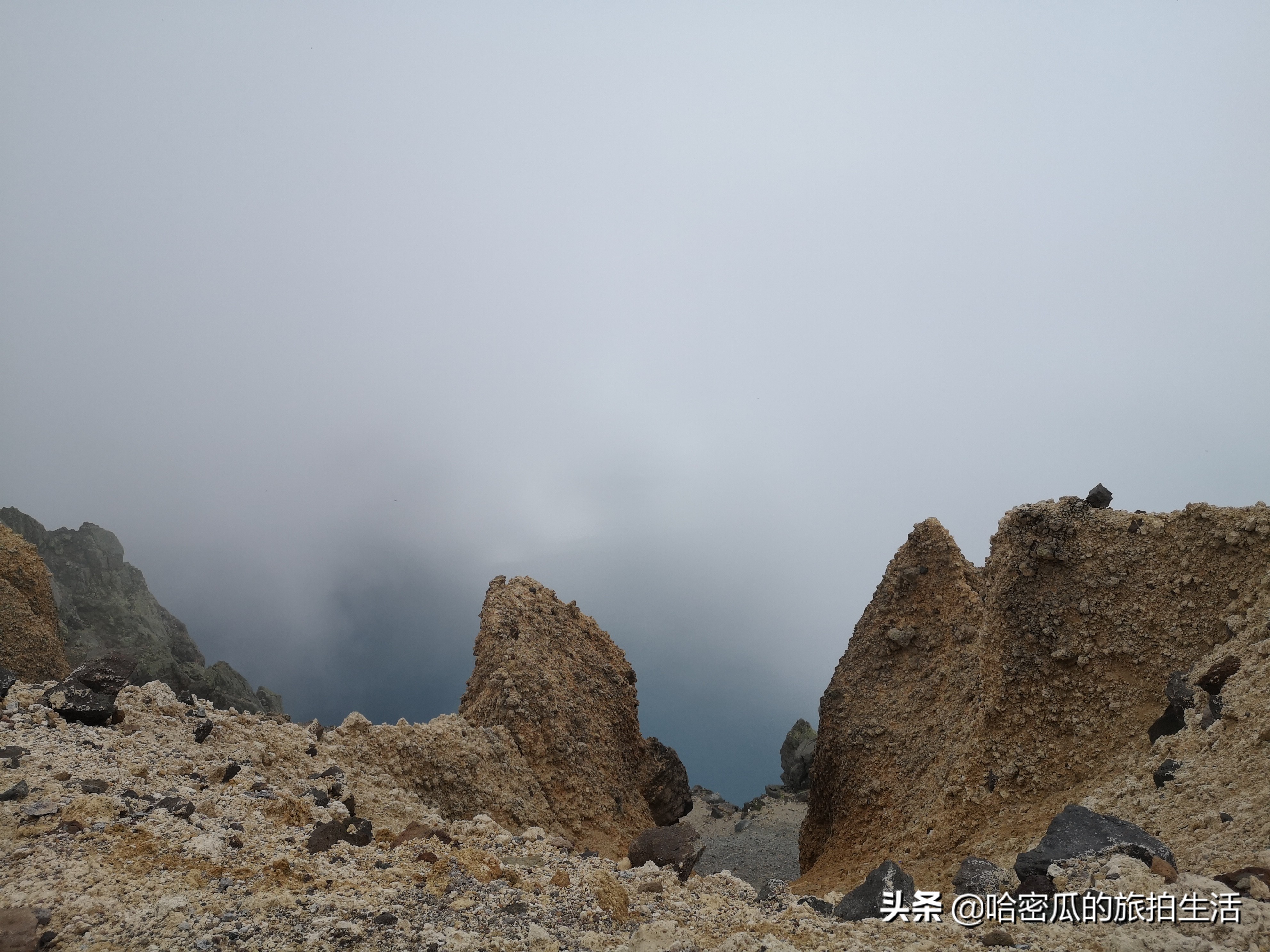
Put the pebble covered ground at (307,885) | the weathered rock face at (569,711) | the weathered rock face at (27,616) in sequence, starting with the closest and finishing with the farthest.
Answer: the pebble covered ground at (307,885), the weathered rock face at (569,711), the weathered rock face at (27,616)

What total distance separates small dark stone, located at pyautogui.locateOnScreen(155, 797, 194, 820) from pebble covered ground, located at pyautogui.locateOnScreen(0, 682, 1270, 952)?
0.02m

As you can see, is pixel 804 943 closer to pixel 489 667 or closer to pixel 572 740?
pixel 572 740

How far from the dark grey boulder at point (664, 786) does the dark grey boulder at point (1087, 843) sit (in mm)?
14938

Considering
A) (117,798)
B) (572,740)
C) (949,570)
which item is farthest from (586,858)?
(949,570)

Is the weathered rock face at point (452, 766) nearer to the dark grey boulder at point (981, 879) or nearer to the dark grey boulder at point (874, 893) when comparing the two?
the dark grey boulder at point (874, 893)

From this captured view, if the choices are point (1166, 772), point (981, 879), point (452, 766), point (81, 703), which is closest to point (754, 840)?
point (452, 766)

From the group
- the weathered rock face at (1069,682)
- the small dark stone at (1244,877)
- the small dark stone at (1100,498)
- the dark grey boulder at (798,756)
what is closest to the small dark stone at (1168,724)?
the weathered rock face at (1069,682)

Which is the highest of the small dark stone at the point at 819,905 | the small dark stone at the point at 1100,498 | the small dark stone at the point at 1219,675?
the small dark stone at the point at 1100,498

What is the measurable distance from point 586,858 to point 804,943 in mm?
4057

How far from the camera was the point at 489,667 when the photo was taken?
1933 centimetres

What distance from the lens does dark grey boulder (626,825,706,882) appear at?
9.62 m

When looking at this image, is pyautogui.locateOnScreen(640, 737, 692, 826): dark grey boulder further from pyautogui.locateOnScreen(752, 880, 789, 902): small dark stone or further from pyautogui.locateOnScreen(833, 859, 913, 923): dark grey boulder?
pyautogui.locateOnScreen(833, 859, 913, 923): dark grey boulder

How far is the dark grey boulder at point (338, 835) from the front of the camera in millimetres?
7480

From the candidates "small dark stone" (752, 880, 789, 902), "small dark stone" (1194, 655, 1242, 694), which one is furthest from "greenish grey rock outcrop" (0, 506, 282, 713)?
"small dark stone" (1194, 655, 1242, 694)
